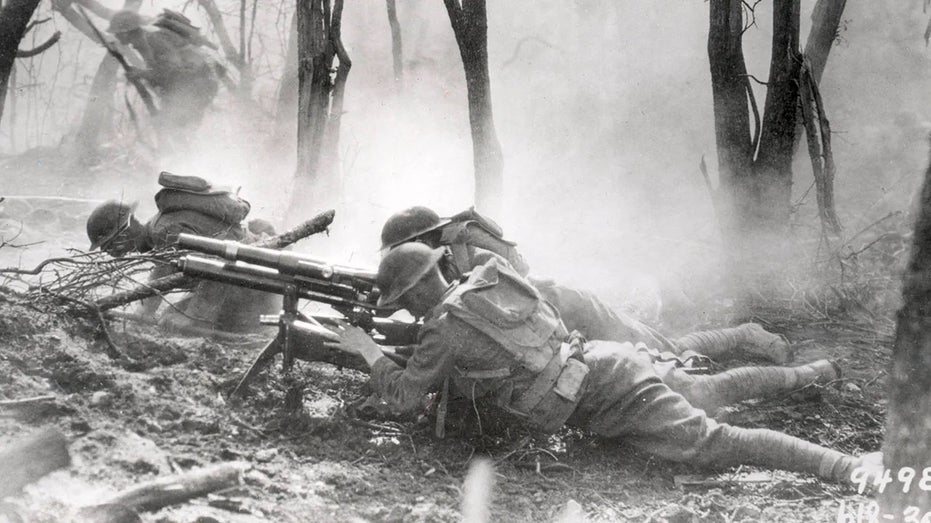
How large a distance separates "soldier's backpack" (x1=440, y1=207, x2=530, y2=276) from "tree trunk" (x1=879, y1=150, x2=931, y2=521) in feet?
9.36

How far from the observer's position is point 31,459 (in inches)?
109

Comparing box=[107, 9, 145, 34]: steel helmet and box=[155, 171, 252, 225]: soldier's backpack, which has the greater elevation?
box=[107, 9, 145, 34]: steel helmet

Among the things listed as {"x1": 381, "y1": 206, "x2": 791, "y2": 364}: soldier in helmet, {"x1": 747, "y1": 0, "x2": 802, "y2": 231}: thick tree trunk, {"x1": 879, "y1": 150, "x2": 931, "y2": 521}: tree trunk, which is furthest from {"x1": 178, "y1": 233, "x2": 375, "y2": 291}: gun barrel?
{"x1": 747, "y1": 0, "x2": 802, "y2": 231}: thick tree trunk

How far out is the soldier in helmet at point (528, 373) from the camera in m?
3.67

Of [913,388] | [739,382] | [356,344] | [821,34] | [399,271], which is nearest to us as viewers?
[913,388]

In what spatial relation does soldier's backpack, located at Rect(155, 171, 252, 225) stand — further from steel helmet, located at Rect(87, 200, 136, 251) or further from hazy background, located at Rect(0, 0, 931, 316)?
hazy background, located at Rect(0, 0, 931, 316)

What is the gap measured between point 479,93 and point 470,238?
2.79 m

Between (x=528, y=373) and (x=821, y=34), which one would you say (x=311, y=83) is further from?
(x=821, y=34)

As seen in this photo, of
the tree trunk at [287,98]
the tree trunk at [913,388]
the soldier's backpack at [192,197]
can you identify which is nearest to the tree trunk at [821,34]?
the tree trunk at [913,388]

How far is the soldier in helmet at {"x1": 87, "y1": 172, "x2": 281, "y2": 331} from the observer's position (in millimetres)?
5352

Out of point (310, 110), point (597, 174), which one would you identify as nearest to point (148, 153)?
point (310, 110)

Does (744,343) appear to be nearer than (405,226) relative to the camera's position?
No

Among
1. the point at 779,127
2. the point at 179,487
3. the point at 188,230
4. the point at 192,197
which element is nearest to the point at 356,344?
the point at 179,487

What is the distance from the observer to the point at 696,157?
527 inches
